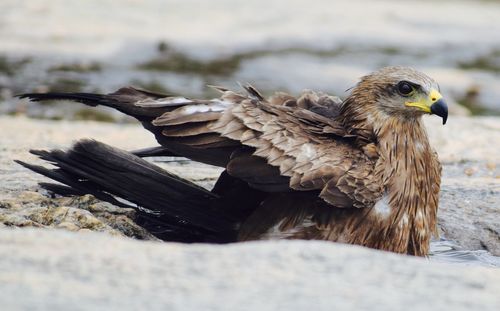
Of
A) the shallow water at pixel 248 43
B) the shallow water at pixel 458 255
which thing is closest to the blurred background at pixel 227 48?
the shallow water at pixel 248 43

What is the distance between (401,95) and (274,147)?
0.84m

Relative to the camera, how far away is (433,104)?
17.6ft

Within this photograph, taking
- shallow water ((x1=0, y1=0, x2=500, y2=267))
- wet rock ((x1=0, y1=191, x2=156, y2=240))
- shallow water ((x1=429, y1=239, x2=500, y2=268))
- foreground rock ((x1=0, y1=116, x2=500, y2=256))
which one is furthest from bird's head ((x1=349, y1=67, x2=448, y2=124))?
shallow water ((x1=0, y1=0, x2=500, y2=267))

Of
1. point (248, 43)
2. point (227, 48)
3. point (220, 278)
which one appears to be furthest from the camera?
point (248, 43)

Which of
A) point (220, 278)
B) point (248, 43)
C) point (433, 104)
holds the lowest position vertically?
point (220, 278)

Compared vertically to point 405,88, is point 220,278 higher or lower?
lower

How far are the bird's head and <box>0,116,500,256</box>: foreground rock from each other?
2.77 feet

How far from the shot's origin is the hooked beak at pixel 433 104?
17.6 ft

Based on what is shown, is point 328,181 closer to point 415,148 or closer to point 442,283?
point 415,148

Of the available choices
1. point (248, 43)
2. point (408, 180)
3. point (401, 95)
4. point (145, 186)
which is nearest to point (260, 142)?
point (145, 186)

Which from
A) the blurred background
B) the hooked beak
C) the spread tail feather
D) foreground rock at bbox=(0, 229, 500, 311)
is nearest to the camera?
foreground rock at bbox=(0, 229, 500, 311)

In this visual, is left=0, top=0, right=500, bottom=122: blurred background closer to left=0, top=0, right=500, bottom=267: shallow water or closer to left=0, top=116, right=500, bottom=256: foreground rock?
left=0, top=0, right=500, bottom=267: shallow water

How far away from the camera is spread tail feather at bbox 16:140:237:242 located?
16.9 feet

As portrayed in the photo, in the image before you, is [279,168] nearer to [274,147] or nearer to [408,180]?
[274,147]
